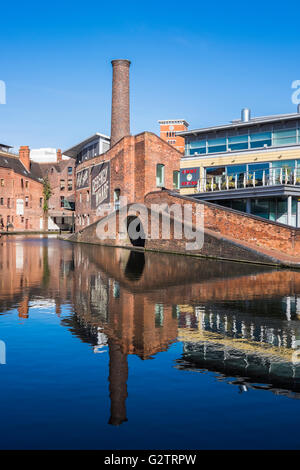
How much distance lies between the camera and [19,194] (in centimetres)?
7375

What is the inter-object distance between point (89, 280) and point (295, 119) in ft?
59.9

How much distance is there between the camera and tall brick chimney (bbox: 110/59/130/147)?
39125mm

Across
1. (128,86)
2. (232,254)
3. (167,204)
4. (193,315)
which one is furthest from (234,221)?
(128,86)

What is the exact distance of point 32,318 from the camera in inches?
334

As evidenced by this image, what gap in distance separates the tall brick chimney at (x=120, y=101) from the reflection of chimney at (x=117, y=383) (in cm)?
3511

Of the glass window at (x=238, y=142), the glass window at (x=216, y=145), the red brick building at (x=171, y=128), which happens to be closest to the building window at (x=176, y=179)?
the glass window at (x=216, y=145)

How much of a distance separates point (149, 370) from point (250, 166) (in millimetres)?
24309

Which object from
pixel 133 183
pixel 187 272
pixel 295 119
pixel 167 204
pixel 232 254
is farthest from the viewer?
pixel 133 183

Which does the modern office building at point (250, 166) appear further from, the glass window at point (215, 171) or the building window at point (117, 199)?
the building window at point (117, 199)

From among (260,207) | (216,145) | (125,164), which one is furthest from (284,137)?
(125,164)

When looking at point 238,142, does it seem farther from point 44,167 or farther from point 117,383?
point 44,167

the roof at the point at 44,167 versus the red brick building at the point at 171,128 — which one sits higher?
the red brick building at the point at 171,128

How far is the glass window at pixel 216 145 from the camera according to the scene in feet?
97.5
